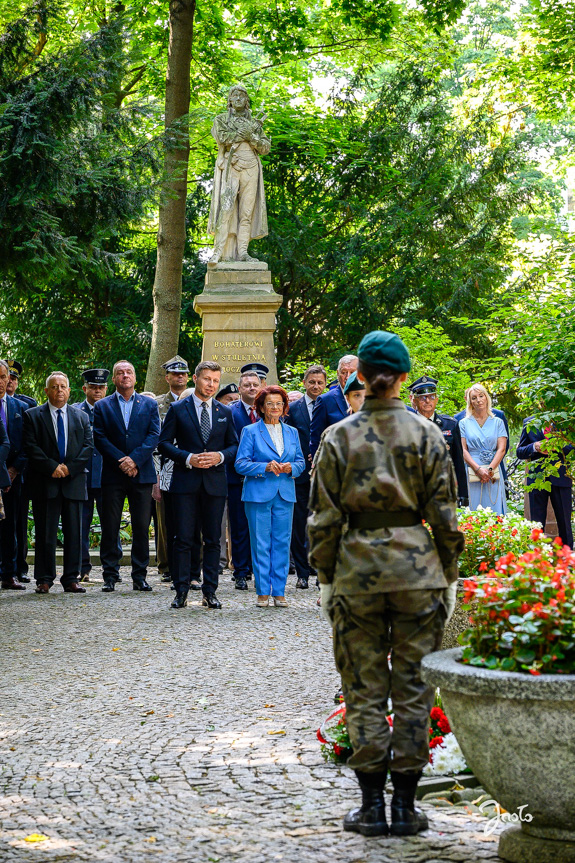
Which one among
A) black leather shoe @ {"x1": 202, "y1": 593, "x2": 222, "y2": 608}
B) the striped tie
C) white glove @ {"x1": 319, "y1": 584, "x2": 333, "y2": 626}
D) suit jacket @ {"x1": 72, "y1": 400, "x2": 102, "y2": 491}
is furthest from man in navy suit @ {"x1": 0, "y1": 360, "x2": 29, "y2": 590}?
white glove @ {"x1": 319, "y1": 584, "x2": 333, "y2": 626}

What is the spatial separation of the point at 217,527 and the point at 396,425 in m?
6.07

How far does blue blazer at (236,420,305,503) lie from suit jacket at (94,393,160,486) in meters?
1.70

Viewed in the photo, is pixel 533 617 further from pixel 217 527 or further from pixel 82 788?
pixel 217 527

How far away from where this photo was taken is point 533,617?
12.6ft

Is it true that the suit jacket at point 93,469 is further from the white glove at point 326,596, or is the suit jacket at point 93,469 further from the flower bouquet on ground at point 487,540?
the white glove at point 326,596

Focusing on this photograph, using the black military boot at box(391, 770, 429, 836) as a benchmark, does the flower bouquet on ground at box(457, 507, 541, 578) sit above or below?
above

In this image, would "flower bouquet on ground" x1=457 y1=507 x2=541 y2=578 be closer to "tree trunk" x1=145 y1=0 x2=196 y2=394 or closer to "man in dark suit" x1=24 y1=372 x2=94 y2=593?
"man in dark suit" x1=24 y1=372 x2=94 y2=593

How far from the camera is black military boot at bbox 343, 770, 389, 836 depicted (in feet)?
13.5

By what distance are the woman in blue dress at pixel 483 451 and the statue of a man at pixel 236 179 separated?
571cm

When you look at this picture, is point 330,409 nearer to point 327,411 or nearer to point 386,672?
point 327,411

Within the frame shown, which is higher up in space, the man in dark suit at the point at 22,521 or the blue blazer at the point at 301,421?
the blue blazer at the point at 301,421

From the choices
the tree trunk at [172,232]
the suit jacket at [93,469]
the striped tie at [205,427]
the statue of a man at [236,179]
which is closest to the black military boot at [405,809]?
the striped tie at [205,427]

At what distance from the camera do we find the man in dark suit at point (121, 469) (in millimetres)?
11398
